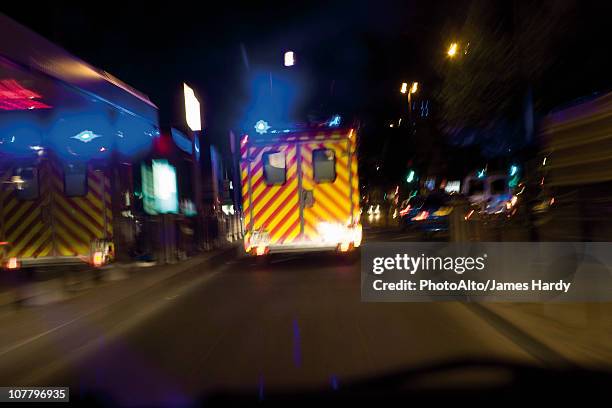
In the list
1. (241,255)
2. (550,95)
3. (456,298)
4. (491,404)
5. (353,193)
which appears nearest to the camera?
(491,404)

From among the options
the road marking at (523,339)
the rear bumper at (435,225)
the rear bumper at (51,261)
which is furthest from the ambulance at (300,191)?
the road marking at (523,339)

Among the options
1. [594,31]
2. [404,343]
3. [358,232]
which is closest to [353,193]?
[358,232]

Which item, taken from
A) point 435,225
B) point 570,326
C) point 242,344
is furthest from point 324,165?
point 570,326

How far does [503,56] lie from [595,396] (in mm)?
7409

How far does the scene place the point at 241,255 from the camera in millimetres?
19531

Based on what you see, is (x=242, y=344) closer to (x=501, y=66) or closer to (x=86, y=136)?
(x=86, y=136)

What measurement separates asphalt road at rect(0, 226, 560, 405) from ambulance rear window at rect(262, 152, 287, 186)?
3.48 metres

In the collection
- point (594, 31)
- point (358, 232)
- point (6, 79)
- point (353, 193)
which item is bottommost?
point (358, 232)

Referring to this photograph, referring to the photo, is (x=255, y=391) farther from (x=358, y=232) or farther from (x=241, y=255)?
(x=241, y=255)

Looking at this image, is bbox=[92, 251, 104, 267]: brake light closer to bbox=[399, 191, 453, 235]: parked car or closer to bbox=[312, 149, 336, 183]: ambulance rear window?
bbox=[312, 149, 336, 183]: ambulance rear window

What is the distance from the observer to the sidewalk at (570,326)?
18.6 ft

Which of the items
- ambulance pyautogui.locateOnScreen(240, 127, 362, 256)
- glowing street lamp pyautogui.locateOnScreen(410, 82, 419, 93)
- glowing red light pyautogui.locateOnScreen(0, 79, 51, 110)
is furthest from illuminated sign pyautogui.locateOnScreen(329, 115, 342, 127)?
glowing street lamp pyautogui.locateOnScreen(410, 82, 419, 93)

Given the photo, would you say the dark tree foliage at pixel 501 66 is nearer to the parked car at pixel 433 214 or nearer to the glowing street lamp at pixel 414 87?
the parked car at pixel 433 214

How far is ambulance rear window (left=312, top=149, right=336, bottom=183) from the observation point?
1357 centimetres
